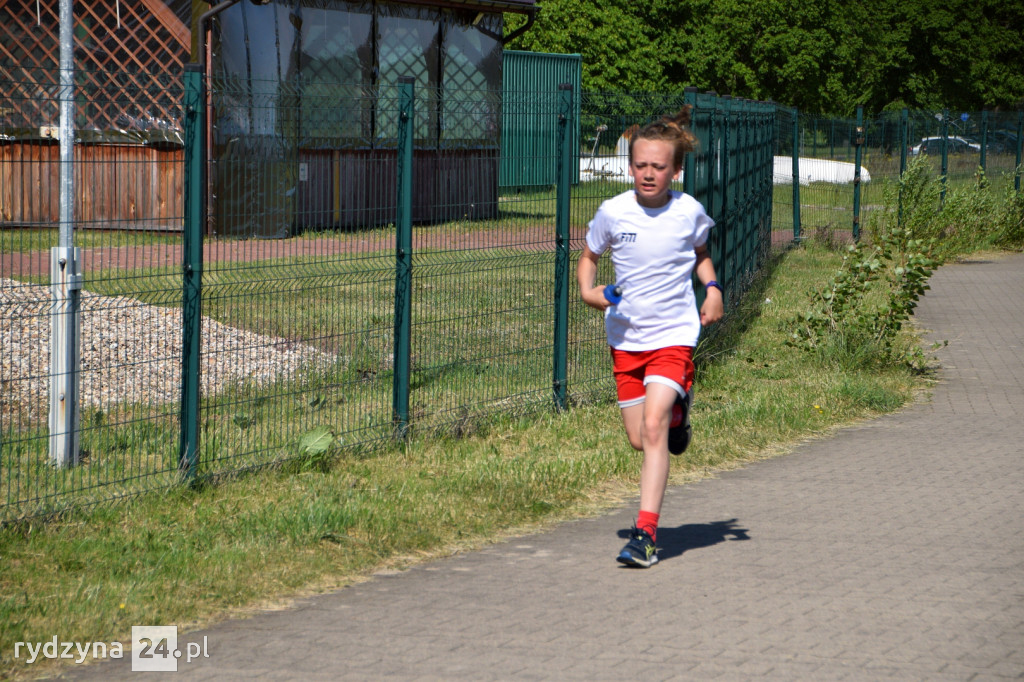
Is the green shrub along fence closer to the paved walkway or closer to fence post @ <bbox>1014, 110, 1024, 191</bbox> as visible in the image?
the paved walkway

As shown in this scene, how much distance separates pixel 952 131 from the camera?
2484cm

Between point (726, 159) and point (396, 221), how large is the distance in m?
4.91

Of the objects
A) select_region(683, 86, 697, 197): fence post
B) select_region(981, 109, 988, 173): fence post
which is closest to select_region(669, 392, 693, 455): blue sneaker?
select_region(683, 86, 697, 197): fence post

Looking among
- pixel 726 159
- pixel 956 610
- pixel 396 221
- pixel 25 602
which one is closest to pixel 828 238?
pixel 726 159

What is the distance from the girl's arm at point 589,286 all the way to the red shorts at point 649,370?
249mm

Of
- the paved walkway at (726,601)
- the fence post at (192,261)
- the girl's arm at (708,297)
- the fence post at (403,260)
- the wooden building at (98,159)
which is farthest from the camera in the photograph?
the fence post at (403,260)

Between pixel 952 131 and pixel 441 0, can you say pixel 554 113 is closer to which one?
pixel 441 0

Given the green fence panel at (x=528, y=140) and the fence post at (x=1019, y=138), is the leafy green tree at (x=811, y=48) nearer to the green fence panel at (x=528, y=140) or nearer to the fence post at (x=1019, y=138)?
the fence post at (x=1019, y=138)

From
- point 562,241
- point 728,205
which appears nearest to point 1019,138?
point 728,205

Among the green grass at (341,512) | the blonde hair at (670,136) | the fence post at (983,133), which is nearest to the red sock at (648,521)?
the green grass at (341,512)

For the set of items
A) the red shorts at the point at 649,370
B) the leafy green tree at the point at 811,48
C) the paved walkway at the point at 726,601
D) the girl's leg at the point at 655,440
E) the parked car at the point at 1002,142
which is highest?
the leafy green tree at the point at 811,48

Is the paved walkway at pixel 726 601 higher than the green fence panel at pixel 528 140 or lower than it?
lower

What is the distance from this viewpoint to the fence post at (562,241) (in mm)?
8102

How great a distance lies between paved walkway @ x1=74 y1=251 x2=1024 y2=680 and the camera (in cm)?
423
